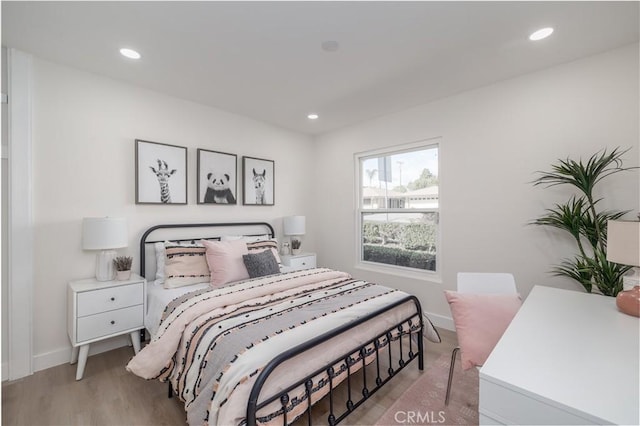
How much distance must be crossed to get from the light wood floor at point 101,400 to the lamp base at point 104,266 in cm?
75

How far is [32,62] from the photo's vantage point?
2.33m

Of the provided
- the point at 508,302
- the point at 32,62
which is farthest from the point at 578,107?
the point at 32,62

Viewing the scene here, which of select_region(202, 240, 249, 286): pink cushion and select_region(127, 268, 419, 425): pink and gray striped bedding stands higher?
select_region(202, 240, 249, 286): pink cushion

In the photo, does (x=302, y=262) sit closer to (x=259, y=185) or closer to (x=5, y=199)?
(x=259, y=185)

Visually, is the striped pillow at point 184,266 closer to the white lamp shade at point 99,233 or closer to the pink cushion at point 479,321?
the white lamp shade at point 99,233

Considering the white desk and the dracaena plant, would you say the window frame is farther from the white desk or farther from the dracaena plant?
the white desk

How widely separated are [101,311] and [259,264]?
51.9 inches

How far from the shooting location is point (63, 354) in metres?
2.48

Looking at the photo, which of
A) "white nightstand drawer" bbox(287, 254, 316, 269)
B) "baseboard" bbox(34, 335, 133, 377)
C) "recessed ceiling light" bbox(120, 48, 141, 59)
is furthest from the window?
"baseboard" bbox(34, 335, 133, 377)

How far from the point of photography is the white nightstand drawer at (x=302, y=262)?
12.4ft

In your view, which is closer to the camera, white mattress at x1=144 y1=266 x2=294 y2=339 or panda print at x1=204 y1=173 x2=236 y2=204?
white mattress at x1=144 y1=266 x2=294 y2=339

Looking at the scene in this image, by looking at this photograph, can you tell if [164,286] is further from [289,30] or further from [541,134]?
→ [541,134]

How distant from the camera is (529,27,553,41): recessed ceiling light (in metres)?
2.04

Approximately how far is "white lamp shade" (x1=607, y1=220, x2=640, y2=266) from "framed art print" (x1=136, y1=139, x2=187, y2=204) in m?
3.55
